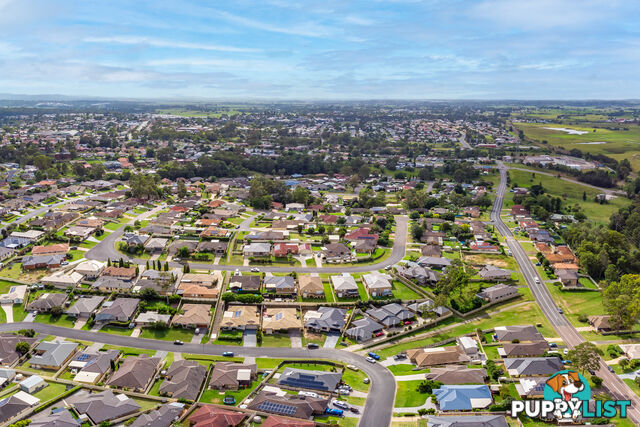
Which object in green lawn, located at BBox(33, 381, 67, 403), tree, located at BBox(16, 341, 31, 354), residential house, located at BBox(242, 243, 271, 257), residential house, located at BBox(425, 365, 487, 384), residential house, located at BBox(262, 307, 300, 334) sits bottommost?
green lawn, located at BBox(33, 381, 67, 403)

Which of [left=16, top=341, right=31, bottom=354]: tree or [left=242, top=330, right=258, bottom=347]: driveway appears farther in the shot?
[left=242, top=330, right=258, bottom=347]: driveway

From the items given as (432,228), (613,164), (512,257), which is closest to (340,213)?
(432,228)

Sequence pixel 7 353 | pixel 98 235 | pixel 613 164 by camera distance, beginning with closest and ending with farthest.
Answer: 1. pixel 7 353
2. pixel 98 235
3. pixel 613 164

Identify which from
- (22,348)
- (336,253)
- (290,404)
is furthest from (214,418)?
(336,253)

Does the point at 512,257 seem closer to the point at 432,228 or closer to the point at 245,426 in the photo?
the point at 432,228

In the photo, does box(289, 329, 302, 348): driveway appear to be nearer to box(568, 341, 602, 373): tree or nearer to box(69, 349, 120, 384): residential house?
box(69, 349, 120, 384): residential house

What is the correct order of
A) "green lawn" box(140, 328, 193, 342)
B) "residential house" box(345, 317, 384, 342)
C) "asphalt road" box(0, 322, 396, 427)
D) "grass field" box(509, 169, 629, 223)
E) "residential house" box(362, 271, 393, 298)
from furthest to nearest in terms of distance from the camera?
"grass field" box(509, 169, 629, 223) → "residential house" box(362, 271, 393, 298) → "residential house" box(345, 317, 384, 342) → "green lawn" box(140, 328, 193, 342) → "asphalt road" box(0, 322, 396, 427)

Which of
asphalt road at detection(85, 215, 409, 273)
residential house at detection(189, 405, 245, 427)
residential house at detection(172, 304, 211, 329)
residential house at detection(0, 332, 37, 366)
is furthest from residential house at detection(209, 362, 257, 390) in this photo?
asphalt road at detection(85, 215, 409, 273)
